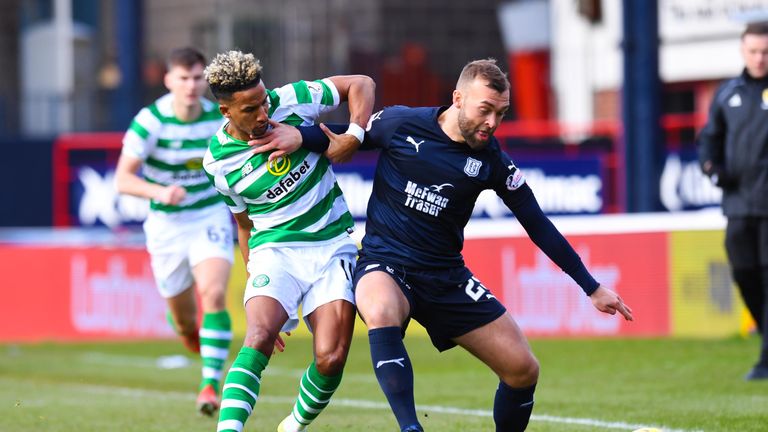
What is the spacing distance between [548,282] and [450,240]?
25.3 feet

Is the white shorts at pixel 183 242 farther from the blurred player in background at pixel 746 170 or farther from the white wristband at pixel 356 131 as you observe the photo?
the blurred player in background at pixel 746 170

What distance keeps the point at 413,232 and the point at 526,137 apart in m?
11.9

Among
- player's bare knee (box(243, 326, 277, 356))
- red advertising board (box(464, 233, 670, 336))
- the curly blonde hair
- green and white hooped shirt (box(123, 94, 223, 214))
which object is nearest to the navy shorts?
player's bare knee (box(243, 326, 277, 356))

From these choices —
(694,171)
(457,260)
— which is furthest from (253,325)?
(694,171)

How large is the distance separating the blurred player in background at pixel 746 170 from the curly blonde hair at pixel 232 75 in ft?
15.1

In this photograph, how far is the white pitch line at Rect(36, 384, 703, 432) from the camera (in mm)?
8086

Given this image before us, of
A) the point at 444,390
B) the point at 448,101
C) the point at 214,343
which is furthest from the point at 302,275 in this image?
the point at 448,101

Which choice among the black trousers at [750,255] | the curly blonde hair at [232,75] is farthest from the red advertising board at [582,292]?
the curly blonde hair at [232,75]

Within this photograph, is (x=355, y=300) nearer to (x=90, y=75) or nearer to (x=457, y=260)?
(x=457, y=260)

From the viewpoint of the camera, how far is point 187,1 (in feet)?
107

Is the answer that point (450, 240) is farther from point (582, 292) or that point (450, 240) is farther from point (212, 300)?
point (582, 292)

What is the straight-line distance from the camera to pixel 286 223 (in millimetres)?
7051

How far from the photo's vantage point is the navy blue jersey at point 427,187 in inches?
270

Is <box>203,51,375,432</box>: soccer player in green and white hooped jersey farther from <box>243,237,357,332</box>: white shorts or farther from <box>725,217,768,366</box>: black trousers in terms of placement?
<box>725,217,768,366</box>: black trousers
